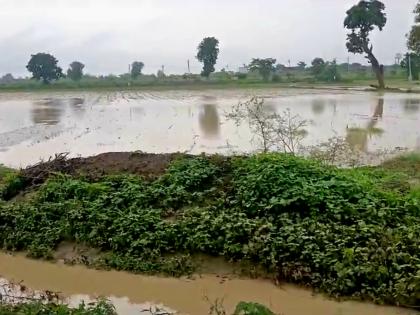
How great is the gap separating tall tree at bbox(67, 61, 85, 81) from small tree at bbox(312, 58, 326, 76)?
32.8m

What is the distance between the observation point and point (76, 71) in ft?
255

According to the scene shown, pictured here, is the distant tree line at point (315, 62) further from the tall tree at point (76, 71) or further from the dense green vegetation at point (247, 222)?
the dense green vegetation at point (247, 222)

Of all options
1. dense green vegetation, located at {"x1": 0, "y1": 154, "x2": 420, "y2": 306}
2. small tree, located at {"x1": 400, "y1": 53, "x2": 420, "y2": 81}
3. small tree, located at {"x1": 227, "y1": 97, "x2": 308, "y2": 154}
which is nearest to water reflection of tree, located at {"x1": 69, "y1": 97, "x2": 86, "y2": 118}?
small tree, located at {"x1": 227, "y1": 97, "x2": 308, "y2": 154}

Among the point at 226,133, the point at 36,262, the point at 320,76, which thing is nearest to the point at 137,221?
the point at 36,262

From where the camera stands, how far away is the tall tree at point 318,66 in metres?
66.9

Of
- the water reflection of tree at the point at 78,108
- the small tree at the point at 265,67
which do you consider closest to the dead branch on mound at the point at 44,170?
the water reflection of tree at the point at 78,108

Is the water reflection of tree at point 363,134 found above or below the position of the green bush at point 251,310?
above

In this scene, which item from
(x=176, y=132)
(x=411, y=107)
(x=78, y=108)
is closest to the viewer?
(x=176, y=132)

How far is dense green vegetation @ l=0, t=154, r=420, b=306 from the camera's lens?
5.66 meters

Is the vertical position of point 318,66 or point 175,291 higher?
point 318,66

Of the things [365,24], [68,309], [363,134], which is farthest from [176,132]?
[365,24]

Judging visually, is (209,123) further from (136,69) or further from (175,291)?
(136,69)

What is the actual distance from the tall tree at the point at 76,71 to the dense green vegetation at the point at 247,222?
71.7 metres

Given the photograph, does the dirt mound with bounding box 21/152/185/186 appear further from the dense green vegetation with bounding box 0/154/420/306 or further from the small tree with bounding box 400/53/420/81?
the small tree with bounding box 400/53/420/81
